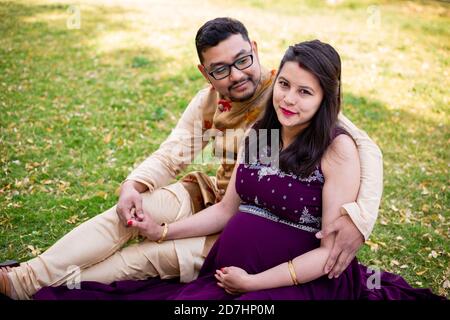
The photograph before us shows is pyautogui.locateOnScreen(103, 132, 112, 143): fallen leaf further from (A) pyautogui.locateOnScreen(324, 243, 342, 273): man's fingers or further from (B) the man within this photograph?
(A) pyautogui.locateOnScreen(324, 243, 342, 273): man's fingers

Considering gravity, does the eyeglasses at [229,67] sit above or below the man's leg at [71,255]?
above

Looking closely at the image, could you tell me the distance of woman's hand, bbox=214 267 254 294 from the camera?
2461 mm

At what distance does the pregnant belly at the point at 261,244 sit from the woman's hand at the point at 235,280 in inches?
4.7

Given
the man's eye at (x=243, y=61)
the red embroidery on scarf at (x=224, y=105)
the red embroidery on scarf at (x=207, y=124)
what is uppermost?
the man's eye at (x=243, y=61)

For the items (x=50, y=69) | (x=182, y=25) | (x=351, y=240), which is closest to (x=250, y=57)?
(x=351, y=240)

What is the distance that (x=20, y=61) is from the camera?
26.3ft

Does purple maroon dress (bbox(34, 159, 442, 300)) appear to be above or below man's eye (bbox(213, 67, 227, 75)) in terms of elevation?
below

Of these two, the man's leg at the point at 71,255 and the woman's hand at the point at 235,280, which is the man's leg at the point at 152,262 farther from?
the woman's hand at the point at 235,280

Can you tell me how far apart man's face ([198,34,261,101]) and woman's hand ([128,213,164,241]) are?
0.99 m

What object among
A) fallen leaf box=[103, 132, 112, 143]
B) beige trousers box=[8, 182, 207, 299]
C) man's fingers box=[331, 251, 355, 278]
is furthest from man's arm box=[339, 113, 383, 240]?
fallen leaf box=[103, 132, 112, 143]

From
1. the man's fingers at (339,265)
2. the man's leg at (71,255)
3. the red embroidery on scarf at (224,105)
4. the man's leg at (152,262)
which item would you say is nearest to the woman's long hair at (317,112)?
the man's fingers at (339,265)

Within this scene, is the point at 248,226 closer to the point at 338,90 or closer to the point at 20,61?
the point at 338,90

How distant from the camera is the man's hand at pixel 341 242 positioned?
242 cm
